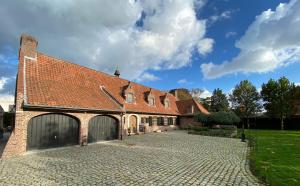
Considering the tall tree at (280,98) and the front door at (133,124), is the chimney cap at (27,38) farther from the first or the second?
the tall tree at (280,98)

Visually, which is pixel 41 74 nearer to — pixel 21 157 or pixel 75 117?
pixel 75 117

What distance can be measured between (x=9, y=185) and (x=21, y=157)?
4.98m

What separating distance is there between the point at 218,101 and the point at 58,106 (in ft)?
167

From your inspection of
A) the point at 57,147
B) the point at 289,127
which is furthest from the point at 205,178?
the point at 289,127

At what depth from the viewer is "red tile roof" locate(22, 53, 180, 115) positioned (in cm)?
1491

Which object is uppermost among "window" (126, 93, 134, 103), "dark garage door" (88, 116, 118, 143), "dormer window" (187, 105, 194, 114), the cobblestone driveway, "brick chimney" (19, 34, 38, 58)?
"brick chimney" (19, 34, 38, 58)

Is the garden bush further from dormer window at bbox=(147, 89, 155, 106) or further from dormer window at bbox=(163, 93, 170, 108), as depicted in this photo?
dormer window at bbox=(147, 89, 155, 106)

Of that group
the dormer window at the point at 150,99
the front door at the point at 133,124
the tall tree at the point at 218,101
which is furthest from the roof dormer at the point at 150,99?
the tall tree at the point at 218,101

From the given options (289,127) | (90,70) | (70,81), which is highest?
(90,70)

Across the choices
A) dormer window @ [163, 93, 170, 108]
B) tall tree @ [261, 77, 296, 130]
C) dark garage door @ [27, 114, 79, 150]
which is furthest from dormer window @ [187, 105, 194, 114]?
dark garage door @ [27, 114, 79, 150]

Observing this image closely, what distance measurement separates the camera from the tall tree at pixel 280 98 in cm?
4116

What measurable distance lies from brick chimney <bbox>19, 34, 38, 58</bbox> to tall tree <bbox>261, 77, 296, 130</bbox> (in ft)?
138

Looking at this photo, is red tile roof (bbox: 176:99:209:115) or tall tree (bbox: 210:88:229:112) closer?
red tile roof (bbox: 176:99:209:115)

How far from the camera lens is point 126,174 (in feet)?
29.0
